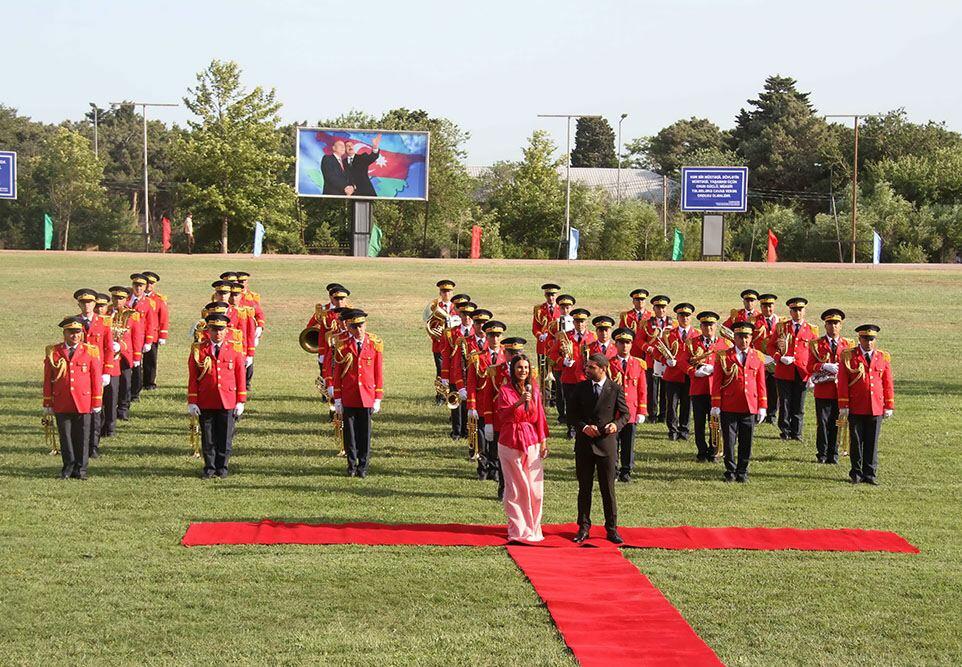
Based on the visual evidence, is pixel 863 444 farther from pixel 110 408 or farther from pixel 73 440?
pixel 110 408

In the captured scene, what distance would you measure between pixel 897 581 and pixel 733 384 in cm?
476

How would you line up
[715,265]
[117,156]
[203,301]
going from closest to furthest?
[203,301] → [715,265] → [117,156]

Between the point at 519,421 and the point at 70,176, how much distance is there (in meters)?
55.4

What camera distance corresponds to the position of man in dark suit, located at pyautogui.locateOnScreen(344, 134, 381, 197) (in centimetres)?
4975

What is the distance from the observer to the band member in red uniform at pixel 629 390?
1439cm

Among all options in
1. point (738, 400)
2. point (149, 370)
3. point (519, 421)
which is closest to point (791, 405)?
point (738, 400)

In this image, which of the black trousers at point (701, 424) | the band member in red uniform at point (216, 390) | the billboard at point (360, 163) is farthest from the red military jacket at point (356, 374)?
the billboard at point (360, 163)

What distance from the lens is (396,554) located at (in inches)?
429

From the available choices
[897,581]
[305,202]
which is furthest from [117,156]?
[897,581]

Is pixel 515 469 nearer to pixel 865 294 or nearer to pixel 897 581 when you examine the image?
pixel 897 581

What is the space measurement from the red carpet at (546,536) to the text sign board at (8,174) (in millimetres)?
49005

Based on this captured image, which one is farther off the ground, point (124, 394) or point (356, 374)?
point (356, 374)

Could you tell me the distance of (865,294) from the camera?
38.6 metres

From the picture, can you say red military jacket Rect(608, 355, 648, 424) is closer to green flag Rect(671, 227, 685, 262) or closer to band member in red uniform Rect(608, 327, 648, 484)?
band member in red uniform Rect(608, 327, 648, 484)
